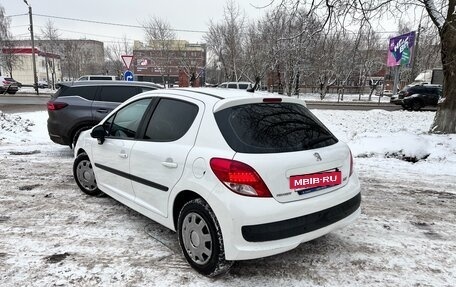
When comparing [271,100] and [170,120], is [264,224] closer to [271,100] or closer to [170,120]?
[271,100]

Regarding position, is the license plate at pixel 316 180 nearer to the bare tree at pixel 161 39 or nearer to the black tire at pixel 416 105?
the black tire at pixel 416 105

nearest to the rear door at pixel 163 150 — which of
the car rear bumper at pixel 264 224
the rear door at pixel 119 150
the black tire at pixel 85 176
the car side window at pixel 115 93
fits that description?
the rear door at pixel 119 150

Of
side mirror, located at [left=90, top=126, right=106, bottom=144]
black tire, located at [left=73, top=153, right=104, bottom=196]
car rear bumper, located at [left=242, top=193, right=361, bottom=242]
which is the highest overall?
side mirror, located at [left=90, top=126, right=106, bottom=144]

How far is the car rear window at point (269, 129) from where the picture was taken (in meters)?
2.88

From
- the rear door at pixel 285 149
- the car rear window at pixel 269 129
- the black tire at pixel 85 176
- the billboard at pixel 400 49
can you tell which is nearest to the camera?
the rear door at pixel 285 149

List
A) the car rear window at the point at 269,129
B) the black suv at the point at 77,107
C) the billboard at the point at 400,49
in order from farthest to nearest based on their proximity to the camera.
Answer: the billboard at the point at 400,49
the black suv at the point at 77,107
the car rear window at the point at 269,129

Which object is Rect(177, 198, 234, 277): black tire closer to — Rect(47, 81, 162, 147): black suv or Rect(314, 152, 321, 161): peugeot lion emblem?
Rect(314, 152, 321, 161): peugeot lion emblem

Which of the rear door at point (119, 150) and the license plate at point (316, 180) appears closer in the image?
the license plate at point (316, 180)

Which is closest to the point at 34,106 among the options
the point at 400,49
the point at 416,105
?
the point at 416,105

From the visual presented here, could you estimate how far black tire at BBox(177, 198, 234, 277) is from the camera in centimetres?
284

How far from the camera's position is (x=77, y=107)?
717cm

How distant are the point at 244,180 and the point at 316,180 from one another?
2.29 feet

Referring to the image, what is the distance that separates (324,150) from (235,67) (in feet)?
97.7

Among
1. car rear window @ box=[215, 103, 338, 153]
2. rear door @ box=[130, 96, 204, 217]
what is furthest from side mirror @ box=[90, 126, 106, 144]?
car rear window @ box=[215, 103, 338, 153]
